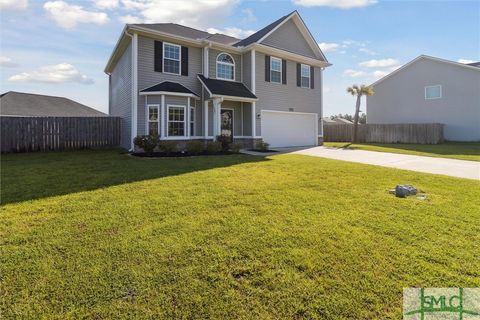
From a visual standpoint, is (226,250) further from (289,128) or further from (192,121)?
(289,128)

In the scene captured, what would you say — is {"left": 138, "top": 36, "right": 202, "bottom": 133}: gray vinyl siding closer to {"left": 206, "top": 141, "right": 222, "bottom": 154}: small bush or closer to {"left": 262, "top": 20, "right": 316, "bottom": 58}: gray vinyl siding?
{"left": 206, "top": 141, "right": 222, "bottom": 154}: small bush

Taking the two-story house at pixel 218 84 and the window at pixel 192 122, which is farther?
the window at pixel 192 122

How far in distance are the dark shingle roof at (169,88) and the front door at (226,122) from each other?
255 cm

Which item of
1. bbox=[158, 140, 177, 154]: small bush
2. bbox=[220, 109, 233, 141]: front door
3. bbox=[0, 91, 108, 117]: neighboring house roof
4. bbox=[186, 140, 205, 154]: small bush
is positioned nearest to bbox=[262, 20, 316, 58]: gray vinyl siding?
bbox=[220, 109, 233, 141]: front door

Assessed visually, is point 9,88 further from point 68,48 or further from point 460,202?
point 460,202

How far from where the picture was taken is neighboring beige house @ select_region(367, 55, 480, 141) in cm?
2202

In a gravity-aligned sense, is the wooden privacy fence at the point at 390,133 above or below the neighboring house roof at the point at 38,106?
below

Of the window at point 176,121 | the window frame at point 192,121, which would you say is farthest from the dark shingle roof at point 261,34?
the window at point 176,121

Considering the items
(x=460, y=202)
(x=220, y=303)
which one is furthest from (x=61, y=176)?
(x=460, y=202)

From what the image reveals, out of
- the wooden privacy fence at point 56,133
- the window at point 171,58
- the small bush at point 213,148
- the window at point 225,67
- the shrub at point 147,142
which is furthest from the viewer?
the window at point 225,67

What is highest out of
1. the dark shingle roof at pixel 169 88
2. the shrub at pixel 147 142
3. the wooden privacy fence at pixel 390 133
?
the dark shingle roof at pixel 169 88

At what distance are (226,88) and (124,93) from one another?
571 cm

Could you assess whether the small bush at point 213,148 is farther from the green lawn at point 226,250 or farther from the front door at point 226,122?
the green lawn at point 226,250

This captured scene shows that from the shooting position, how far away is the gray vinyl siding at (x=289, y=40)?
17303 mm
